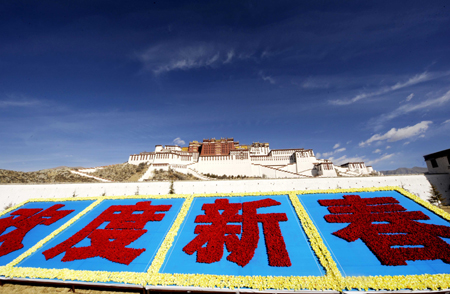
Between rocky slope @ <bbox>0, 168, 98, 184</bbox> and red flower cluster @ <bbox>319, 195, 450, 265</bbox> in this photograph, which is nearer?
red flower cluster @ <bbox>319, 195, 450, 265</bbox>

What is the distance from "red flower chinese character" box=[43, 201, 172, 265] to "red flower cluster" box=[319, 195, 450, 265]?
452 inches

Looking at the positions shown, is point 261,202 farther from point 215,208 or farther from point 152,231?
point 152,231

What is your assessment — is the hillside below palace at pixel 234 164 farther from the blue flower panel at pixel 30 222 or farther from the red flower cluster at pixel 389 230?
the red flower cluster at pixel 389 230

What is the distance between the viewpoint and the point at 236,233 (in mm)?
10867

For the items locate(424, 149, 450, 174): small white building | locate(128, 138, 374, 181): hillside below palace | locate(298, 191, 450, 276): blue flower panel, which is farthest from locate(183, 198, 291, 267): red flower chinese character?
locate(128, 138, 374, 181): hillside below palace

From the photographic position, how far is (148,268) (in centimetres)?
884

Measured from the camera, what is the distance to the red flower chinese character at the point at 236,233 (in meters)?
9.04

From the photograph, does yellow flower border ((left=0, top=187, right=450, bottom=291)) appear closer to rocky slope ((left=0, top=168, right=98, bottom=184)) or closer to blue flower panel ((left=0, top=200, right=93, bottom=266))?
blue flower panel ((left=0, top=200, right=93, bottom=266))

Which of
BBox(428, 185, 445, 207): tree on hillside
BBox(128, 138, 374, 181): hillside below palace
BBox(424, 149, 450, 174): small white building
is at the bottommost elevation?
BBox(428, 185, 445, 207): tree on hillside

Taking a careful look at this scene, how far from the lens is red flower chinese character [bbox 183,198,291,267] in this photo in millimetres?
9042

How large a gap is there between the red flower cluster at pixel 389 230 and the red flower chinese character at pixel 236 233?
11.1ft

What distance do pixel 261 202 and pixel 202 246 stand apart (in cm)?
563

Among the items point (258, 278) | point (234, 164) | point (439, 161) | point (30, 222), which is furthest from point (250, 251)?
point (234, 164)

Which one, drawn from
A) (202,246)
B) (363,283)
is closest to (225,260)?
(202,246)
